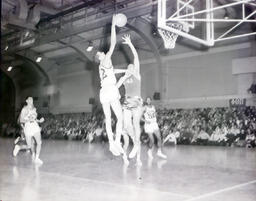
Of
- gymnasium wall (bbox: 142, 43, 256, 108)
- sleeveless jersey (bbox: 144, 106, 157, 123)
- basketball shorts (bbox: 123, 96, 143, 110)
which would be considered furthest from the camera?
gymnasium wall (bbox: 142, 43, 256, 108)

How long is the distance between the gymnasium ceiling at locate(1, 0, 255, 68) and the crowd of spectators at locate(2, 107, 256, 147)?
2869mm

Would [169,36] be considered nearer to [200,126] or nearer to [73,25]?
[200,126]

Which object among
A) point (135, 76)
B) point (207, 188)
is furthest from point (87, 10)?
point (207, 188)

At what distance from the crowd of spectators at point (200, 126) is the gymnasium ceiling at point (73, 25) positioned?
287cm

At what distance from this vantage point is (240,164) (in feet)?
22.1

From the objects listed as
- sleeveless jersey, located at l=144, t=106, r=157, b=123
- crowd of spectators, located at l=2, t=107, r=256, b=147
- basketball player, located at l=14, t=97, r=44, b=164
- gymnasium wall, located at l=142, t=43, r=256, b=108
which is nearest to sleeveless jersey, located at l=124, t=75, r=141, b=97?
sleeveless jersey, located at l=144, t=106, r=157, b=123

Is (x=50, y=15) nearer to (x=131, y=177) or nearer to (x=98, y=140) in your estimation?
(x=98, y=140)

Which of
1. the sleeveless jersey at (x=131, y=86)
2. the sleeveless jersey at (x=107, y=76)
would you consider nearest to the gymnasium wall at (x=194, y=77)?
the sleeveless jersey at (x=131, y=86)

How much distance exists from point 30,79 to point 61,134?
420 centimetres

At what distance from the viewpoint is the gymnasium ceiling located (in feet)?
41.0

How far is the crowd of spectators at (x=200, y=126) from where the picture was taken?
11.3 metres

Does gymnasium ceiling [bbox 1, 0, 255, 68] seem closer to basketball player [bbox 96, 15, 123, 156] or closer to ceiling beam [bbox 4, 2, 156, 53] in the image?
ceiling beam [bbox 4, 2, 156, 53]

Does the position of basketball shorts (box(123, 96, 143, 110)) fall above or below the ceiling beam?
below

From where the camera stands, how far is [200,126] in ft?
40.3
